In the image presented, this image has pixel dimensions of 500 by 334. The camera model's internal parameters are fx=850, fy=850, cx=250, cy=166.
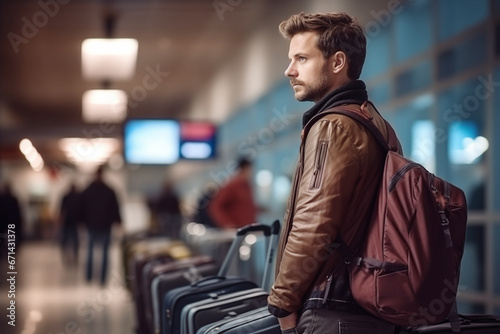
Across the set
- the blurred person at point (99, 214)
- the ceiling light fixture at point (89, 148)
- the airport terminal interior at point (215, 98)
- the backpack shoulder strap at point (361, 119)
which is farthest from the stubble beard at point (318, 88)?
the ceiling light fixture at point (89, 148)

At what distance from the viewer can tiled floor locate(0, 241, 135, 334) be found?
7.39 metres

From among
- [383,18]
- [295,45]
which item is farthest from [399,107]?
[295,45]

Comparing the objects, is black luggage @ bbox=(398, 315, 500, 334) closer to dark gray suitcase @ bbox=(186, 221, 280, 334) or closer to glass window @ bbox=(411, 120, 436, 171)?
dark gray suitcase @ bbox=(186, 221, 280, 334)

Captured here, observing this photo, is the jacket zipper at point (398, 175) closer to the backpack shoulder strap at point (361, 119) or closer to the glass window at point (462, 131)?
the backpack shoulder strap at point (361, 119)

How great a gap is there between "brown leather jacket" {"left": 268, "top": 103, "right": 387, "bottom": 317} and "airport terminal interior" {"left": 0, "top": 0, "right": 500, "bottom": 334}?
3.36 metres

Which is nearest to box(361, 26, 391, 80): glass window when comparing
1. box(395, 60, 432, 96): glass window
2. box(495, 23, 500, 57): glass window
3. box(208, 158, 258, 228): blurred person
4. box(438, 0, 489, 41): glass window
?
box(395, 60, 432, 96): glass window

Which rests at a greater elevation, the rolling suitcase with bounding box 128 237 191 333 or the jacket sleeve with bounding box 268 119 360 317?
the jacket sleeve with bounding box 268 119 360 317

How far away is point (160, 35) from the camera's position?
14.8 meters

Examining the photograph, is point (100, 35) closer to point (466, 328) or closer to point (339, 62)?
point (339, 62)

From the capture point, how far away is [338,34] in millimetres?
2609

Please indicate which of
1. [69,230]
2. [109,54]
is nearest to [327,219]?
[109,54]

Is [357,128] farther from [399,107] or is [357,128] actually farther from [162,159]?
[162,159]

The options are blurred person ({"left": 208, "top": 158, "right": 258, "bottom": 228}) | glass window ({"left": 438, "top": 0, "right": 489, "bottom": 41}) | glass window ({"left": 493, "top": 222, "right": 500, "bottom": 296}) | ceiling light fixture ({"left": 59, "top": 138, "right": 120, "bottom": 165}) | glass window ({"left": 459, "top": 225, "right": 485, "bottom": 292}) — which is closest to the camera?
glass window ({"left": 493, "top": 222, "right": 500, "bottom": 296})

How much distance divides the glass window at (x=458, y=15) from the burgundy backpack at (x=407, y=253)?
4.97 metres
